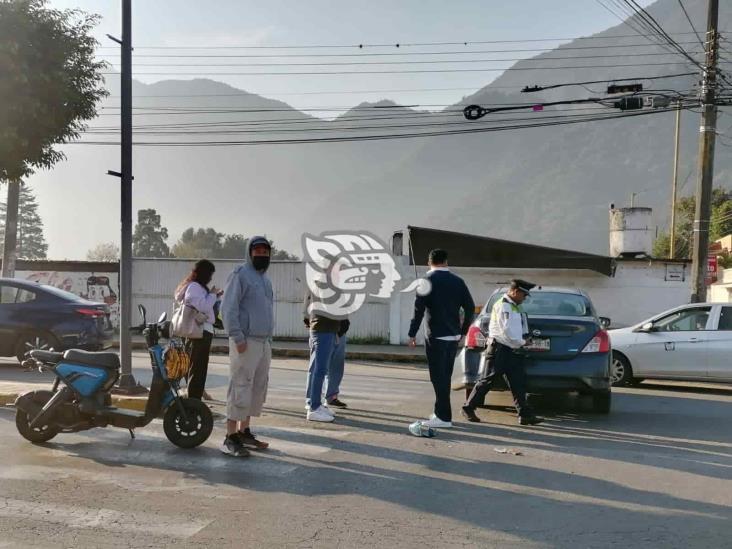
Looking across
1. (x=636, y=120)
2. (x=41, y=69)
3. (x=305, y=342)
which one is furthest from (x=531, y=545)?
(x=636, y=120)

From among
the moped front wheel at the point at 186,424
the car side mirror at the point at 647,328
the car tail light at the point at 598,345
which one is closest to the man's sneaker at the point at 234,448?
the moped front wheel at the point at 186,424

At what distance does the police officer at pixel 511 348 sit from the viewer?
298 inches

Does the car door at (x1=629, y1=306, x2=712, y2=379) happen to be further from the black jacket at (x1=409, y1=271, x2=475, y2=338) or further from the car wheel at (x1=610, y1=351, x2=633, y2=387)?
the black jacket at (x1=409, y1=271, x2=475, y2=338)

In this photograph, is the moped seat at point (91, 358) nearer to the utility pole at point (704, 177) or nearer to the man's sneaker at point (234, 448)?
the man's sneaker at point (234, 448)

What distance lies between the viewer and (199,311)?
7.28 meters

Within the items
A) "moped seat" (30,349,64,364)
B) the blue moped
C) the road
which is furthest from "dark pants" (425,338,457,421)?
"moped seat" (30,349,64,364)

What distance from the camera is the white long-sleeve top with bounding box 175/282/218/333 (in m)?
7.30

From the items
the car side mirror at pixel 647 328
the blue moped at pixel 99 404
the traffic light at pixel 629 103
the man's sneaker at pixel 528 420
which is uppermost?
the traffic light at pixel 629 103

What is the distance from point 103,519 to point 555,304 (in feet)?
20.9

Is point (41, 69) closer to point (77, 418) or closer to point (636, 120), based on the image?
point (77, 418)

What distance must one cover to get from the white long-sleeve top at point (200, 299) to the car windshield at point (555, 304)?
3696 mm

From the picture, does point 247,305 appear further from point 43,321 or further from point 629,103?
point 629,103

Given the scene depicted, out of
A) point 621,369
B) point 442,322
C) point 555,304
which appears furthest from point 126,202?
point 621,369

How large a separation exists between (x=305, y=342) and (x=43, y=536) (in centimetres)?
1567
